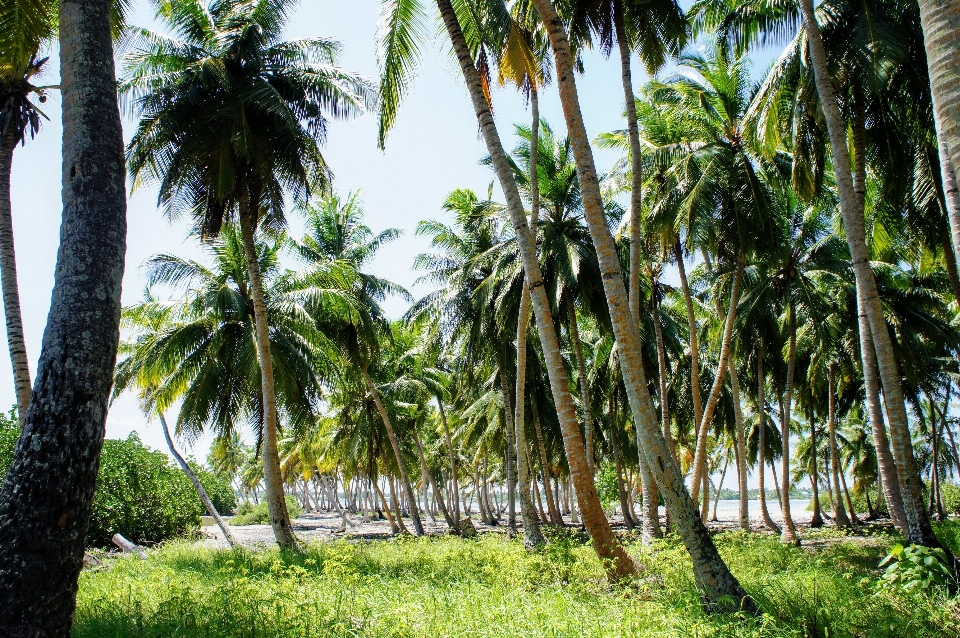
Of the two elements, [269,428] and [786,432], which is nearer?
[269,428]

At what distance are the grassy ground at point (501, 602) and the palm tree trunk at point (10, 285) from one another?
10.6 feet

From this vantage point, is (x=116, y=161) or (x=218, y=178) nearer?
(x=116, y=161)

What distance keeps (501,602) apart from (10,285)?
8.69m

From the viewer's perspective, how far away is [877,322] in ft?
31.6

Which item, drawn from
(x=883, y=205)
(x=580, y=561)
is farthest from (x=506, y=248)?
(x=580, y=561)

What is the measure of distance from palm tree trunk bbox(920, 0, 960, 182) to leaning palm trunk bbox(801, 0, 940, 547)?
5.86 m

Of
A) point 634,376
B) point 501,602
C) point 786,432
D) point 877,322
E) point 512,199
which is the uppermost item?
point 512,199

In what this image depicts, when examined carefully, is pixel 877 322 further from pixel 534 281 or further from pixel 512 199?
pixel 512 199

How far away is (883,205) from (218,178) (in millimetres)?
15426

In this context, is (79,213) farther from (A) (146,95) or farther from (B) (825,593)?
(A) (146,95)

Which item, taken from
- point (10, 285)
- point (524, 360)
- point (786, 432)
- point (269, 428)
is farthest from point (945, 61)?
point (786, 432)

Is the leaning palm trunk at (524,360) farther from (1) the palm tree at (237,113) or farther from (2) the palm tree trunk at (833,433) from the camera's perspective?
(2) the palm tree trunk at (833,433)

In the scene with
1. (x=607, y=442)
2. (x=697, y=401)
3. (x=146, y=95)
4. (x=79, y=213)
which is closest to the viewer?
(x=79, y=213)

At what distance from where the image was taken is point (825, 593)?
6816mm
